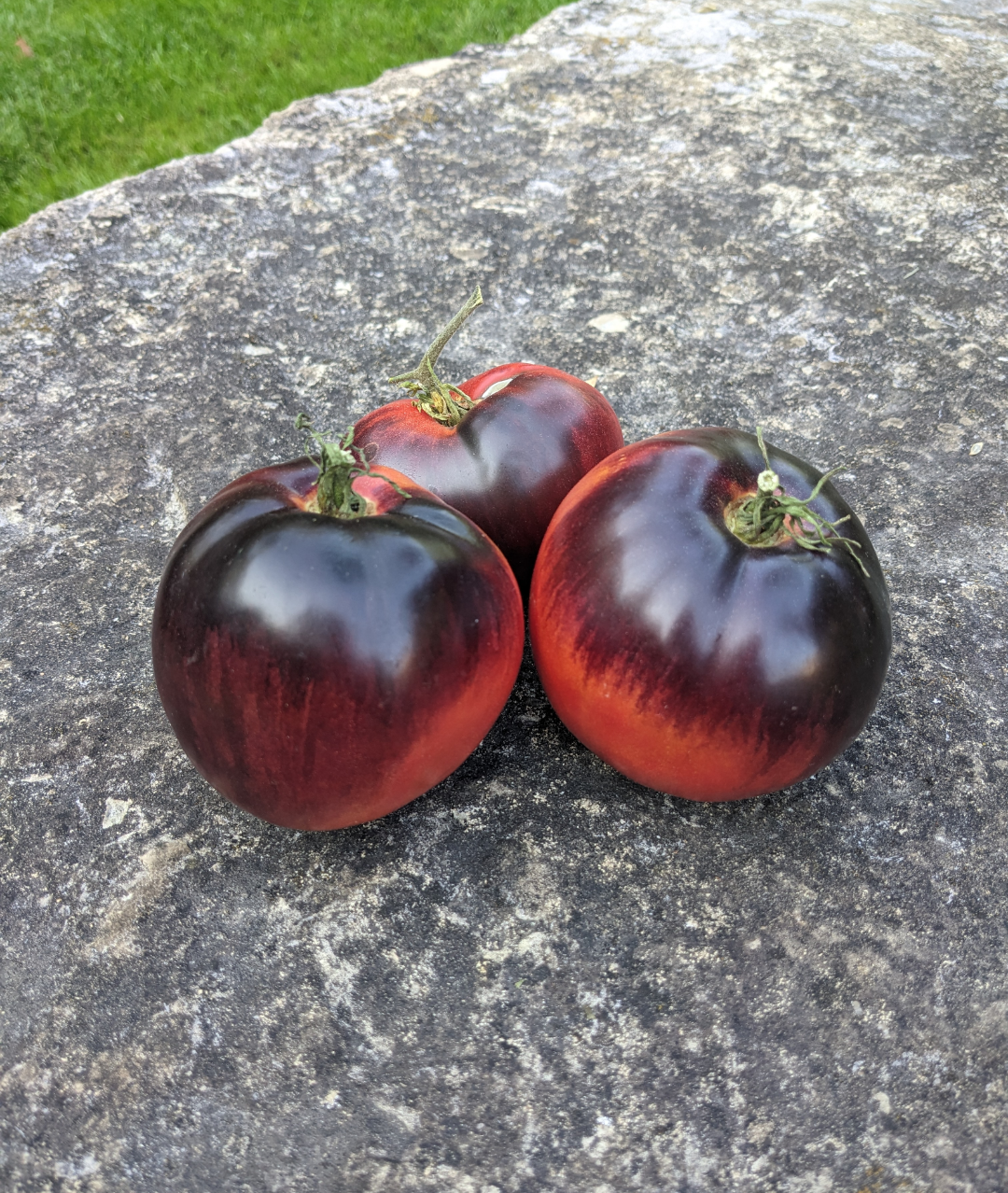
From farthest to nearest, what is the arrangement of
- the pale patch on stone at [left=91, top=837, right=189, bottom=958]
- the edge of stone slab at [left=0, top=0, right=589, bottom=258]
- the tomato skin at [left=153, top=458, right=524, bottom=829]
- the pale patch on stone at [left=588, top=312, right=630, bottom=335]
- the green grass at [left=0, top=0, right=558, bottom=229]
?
the green grass at [left=0, top=0, right=558, bottom=229] < the edge of stone slab at [left=0, top=0, right=589, bottom=258] < the pale patch on stone at [left=588, top=312, right=630, bottom=335] < the pale patch on stone at [left=91, top=837, right=189, bottom=958] < the tomato skin at [left=153, top=458, right=524, bottom=829]

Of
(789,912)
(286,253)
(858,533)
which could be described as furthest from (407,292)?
(789,912)

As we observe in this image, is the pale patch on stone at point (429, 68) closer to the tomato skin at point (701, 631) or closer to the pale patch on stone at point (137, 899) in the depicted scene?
the tomato skin at point (701, 631)

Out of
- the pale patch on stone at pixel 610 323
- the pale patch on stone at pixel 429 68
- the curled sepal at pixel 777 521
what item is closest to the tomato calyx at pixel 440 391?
the curled sepal at pixel 777 521

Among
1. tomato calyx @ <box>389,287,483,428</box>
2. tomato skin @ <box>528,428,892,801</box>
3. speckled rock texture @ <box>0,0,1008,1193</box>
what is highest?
tomato calyx @ <box>389,287,483,428</box>

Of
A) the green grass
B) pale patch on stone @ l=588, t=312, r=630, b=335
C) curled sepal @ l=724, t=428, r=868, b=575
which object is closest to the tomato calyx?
curled sepal @ l=724, t=428, r=868, b=575

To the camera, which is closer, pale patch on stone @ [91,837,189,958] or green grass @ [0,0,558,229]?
pale patch on stone @ [91,837,189,958]

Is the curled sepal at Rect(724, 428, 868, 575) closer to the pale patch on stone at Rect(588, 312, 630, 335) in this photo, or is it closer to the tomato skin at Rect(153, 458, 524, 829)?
the tomato skin at Rect(153, 458, 524, 829)
